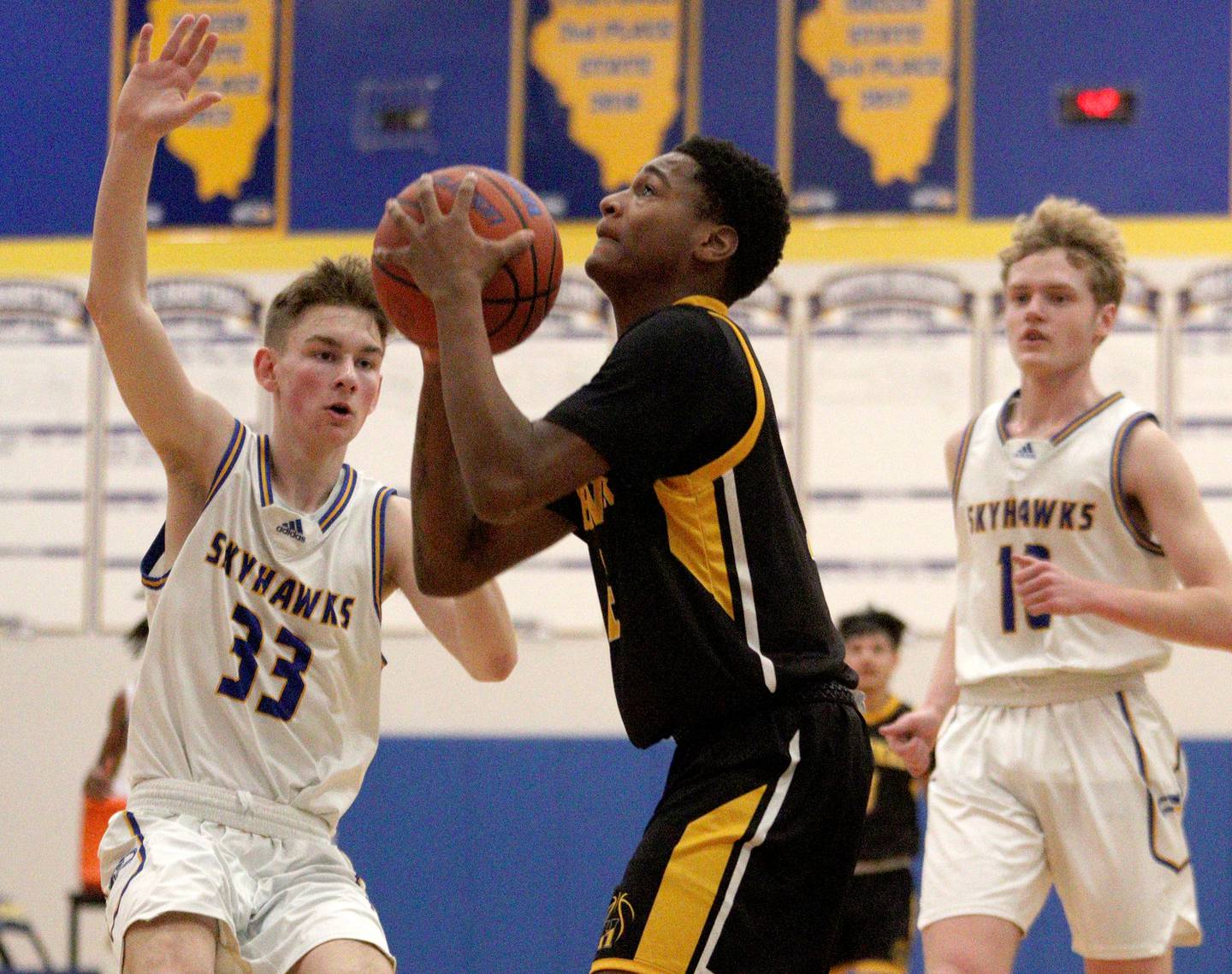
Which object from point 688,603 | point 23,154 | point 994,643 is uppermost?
point 23,154

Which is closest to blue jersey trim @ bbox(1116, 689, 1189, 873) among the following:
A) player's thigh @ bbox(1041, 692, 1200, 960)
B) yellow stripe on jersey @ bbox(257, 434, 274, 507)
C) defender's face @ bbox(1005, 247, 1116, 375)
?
player's thigh @ bbox(1041, 692, 1200, 960)

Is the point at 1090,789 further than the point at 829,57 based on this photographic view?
→ No

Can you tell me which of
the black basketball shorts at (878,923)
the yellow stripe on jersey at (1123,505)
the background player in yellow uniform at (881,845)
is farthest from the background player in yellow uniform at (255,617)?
the black basketball shorts at (878,923)

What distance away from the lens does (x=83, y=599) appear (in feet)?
25.5

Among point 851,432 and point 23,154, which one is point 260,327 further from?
point 851,432

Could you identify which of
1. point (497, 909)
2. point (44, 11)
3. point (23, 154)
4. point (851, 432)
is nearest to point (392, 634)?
point (497, 909)

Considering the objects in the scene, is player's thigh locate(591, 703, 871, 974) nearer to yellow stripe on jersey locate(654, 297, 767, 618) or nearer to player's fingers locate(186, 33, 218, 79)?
yellow stripe on jersey locate(654, 297, 767, 618)

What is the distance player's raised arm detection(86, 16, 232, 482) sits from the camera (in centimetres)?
340

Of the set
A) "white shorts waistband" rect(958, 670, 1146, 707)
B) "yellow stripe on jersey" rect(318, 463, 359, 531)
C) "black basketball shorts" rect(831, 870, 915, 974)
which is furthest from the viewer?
"black basketball shorts" rect(831, 870, 915, 974)

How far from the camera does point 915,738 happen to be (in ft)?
14.2

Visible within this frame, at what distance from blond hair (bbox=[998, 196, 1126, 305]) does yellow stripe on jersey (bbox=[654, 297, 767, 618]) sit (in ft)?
6.97

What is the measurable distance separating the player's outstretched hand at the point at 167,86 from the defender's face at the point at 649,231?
962mm

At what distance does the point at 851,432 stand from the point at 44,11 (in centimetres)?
436

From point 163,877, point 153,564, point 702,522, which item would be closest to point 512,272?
point 702,522
